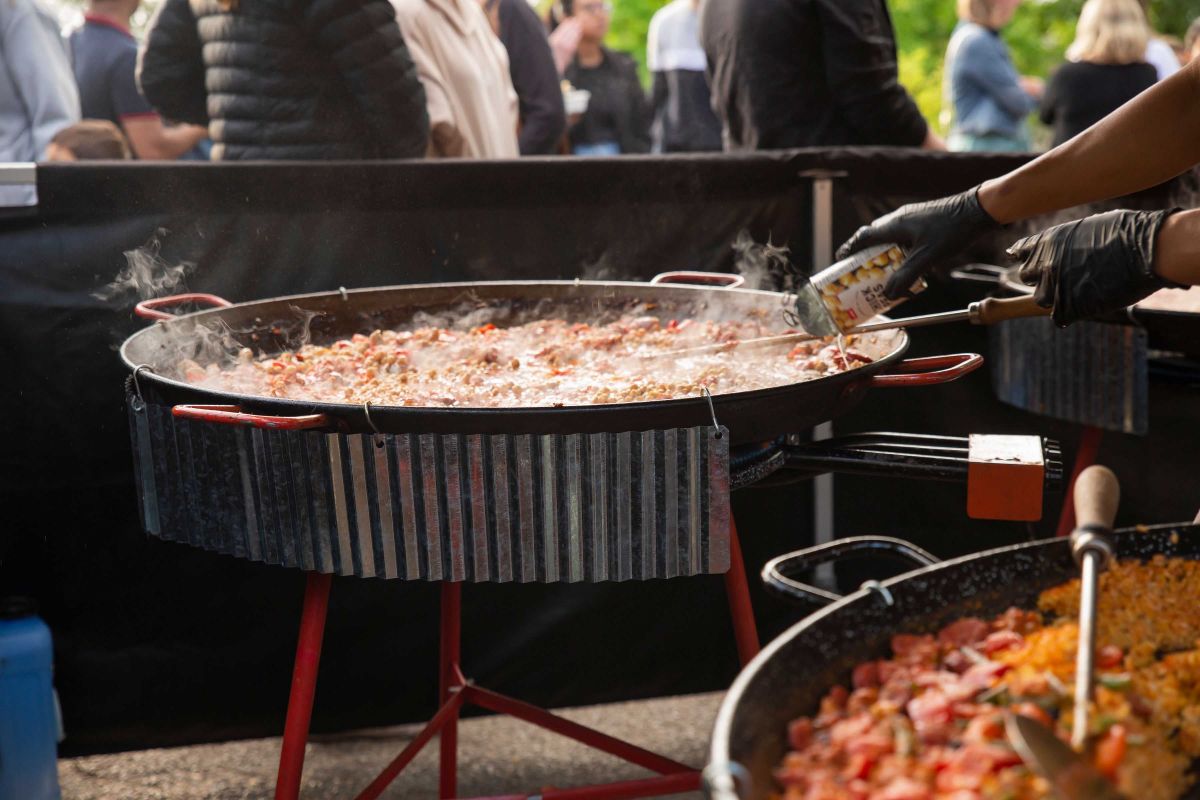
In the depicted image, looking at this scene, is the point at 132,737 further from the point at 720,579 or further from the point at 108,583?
the point at 720,579

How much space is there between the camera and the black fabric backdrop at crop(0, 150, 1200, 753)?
293 centimetres

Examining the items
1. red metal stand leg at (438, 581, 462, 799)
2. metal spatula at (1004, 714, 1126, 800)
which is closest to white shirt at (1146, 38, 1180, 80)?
red metal stand leg at (438, 581, 462, 799)

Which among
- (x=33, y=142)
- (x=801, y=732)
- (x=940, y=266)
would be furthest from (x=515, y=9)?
(x=801, y=732)

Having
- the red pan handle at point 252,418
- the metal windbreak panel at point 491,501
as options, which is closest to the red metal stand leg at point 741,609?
the metal windbreak panel at point 491,501

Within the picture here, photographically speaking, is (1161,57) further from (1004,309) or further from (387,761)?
(387,761)

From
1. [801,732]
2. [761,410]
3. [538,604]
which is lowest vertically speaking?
[538,604]

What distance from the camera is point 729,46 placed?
13.1 feet

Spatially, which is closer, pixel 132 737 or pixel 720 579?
pixel 132 737

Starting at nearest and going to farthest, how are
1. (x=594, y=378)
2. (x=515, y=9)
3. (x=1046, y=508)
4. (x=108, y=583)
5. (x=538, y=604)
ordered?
(x=594, y=378), (x=108, y=583), (x=538, y=604), (x=1046, y=508), (x=515, y=9)

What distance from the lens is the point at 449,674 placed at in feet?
9.26

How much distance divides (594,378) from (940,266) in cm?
167

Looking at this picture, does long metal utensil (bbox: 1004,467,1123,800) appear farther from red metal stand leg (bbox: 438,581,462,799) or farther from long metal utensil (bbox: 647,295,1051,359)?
red metal stand leg (bbox: 438,581,462,799)

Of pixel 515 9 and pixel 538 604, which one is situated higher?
pixel 515 9

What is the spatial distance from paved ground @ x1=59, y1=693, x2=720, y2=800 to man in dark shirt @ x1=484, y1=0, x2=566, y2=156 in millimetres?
2680
